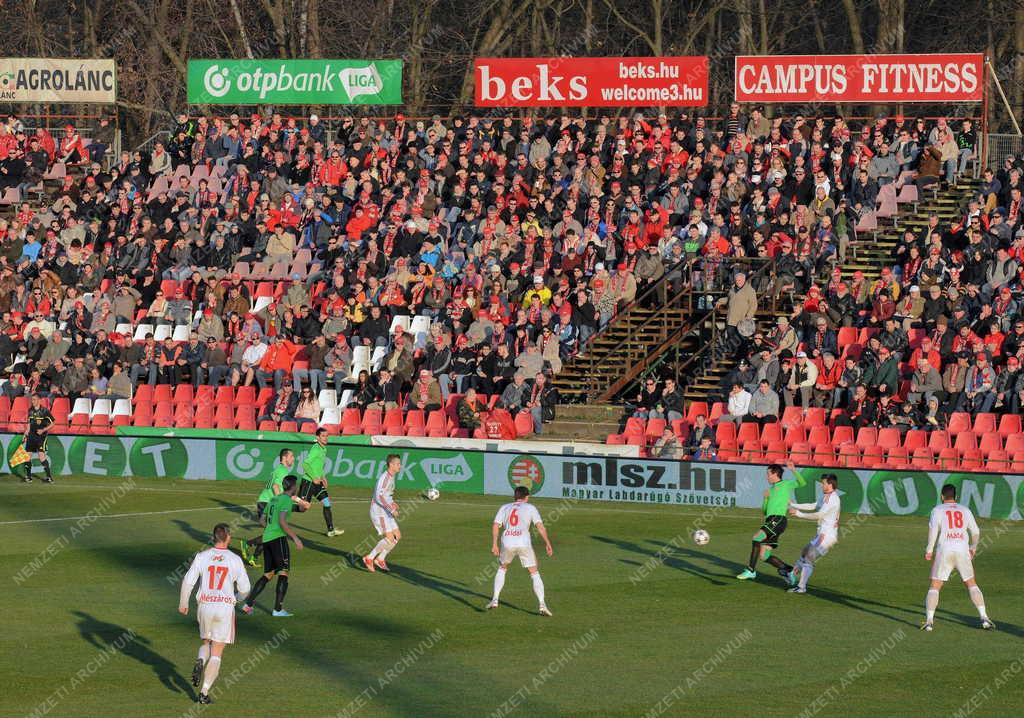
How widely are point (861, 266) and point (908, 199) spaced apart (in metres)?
2.42

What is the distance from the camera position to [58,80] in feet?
157

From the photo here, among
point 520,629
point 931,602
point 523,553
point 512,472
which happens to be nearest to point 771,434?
point 512,472

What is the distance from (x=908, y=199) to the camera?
38562 mm

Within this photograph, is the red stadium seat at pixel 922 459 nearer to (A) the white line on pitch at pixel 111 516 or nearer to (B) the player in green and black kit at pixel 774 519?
(B) the player in green and black kit at pixel 774 519

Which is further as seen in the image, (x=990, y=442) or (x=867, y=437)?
(x=867, y=437)

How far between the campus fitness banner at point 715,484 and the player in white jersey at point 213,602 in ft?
51.8

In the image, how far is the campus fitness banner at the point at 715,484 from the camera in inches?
1169

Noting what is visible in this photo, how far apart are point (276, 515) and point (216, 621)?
4.84m

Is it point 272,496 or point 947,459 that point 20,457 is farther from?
point 947,459

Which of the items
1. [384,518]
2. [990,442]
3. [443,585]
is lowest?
[443,585]

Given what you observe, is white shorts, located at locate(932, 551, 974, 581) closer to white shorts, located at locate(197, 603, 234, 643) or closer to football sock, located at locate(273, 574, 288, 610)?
football sock, located at locate(273, 574, 288, 610)

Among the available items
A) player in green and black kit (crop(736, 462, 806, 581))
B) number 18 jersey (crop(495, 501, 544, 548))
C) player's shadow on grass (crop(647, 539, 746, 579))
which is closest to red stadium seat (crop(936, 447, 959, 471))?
player's shadow on grass (crop(647, 539, 746, 579))

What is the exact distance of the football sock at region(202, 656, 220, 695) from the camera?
1709 centimetres

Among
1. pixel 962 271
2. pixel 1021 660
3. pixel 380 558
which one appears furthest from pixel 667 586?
pixel 962 271
